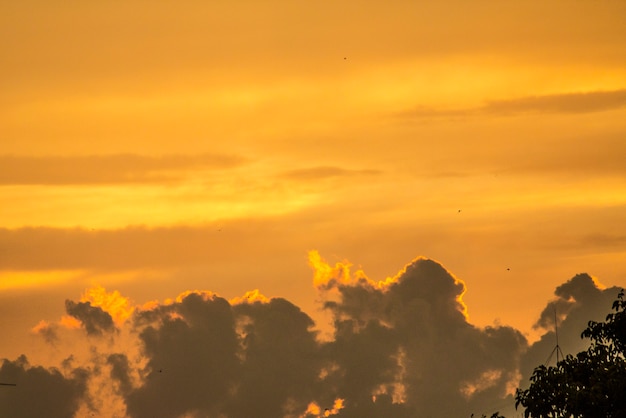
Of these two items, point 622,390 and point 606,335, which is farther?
point 606,335

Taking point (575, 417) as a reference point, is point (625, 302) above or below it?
above

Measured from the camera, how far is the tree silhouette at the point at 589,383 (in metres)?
100

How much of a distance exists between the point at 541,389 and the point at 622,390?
9100 mm

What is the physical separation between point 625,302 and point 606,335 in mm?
2960

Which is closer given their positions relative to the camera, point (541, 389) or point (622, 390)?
point (622, 390)

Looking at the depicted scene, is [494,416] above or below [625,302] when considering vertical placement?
below

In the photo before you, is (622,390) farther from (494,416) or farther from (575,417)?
(494,416)

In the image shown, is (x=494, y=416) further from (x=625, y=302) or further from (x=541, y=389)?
(x=625, y=302)

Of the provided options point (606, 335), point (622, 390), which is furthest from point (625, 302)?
point (622, 390)

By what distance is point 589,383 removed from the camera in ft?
346

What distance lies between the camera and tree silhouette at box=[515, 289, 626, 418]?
330 feet

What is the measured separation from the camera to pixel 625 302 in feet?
356

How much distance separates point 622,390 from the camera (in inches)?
3932

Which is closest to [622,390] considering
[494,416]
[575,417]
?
[575,417]
